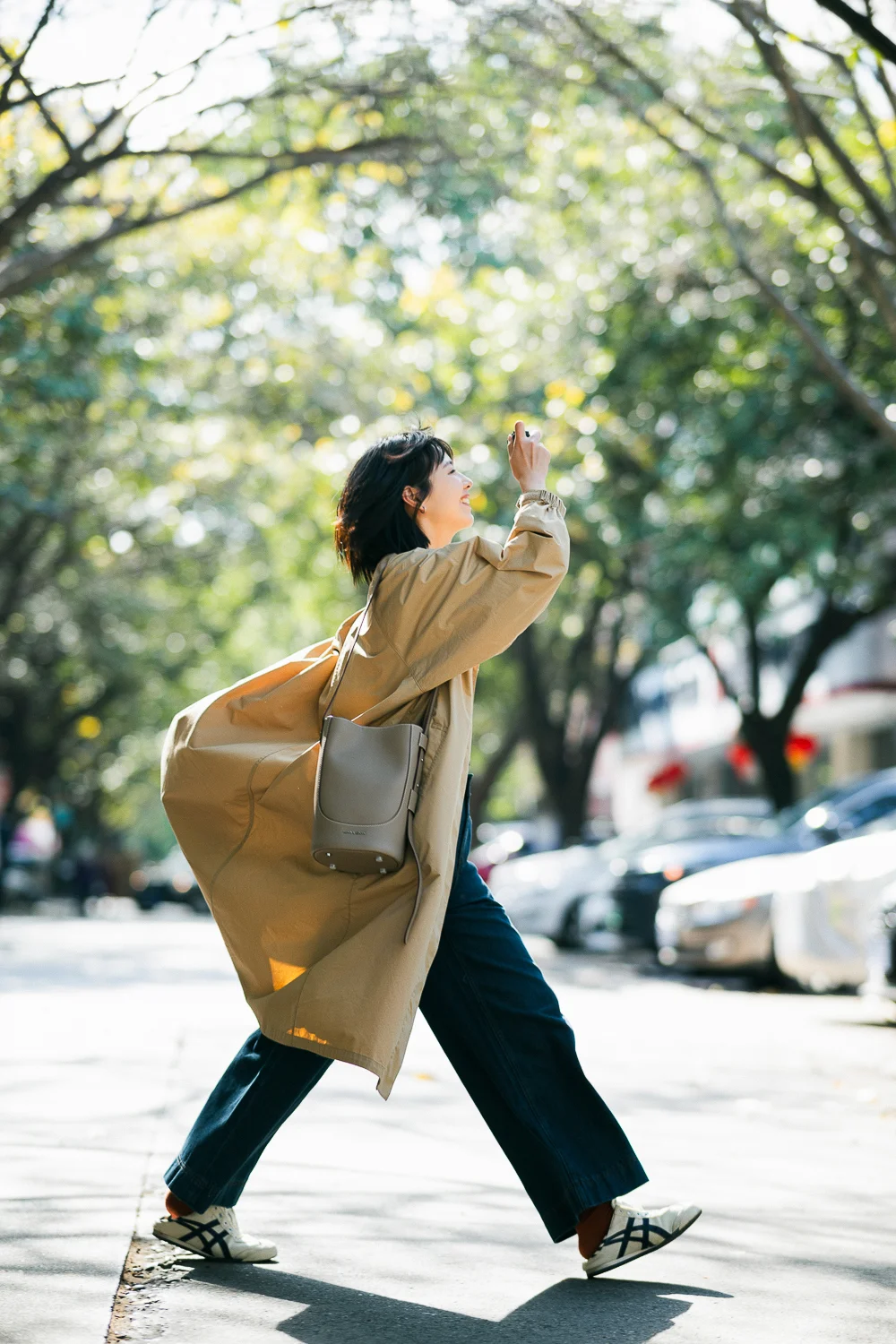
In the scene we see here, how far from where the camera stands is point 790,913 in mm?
11586

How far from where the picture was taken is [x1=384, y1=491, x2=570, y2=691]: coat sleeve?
3.84m

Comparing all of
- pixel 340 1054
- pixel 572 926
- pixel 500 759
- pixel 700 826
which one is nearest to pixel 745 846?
pixel 700 826

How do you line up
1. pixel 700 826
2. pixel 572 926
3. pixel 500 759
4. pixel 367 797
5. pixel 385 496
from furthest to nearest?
1. pixel 500 759
2. pixel 572 926
3. pixel 700 826
4. pixel 385 496
5. pixel 367 797

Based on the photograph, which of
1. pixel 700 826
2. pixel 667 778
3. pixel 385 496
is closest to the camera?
pixel 385 496

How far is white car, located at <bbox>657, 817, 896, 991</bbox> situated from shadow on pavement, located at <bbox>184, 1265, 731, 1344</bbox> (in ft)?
19.5

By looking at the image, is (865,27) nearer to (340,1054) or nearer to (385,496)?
(385,496)

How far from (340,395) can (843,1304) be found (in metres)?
17.7

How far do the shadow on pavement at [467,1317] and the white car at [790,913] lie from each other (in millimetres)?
5951

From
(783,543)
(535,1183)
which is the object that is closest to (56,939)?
(783,543)

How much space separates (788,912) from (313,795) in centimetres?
823

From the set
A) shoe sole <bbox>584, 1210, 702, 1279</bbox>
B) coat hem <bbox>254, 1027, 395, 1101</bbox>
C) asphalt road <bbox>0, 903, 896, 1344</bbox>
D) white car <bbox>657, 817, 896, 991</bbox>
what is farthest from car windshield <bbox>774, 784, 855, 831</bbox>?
coat hem <bbox>254, 1027, 395, 1101</bbox>

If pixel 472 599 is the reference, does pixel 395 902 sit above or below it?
below

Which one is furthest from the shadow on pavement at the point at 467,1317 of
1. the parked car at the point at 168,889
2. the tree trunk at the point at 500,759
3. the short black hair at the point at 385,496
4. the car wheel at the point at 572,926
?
the parked car at the point at 168,889

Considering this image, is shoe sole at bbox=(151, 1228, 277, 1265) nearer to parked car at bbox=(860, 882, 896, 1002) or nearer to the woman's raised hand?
the woman's raised hand
